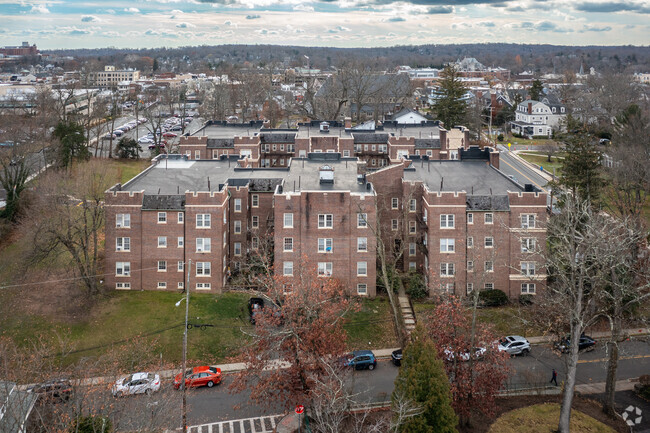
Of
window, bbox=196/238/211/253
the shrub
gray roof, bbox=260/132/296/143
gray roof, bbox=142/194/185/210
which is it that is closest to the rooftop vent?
window, bbox=196/238/211/253

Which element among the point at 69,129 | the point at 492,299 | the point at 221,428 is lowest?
the point at 221,428

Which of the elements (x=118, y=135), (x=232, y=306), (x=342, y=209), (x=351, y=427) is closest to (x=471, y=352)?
(x=351, y=427)

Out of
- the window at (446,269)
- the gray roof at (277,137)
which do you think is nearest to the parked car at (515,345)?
the window at (446,269)

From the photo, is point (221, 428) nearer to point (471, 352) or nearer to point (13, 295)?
point (471, 352)

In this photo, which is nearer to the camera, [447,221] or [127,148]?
[447,221]

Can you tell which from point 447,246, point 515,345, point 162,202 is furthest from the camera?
point 162,202

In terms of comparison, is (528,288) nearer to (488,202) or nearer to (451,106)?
(488,202)

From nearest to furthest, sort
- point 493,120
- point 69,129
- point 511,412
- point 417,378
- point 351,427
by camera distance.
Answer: point 417,378, point 351,427, point 511,412, point 69,129, point 493,120

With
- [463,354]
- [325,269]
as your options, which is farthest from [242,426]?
[325,269]
